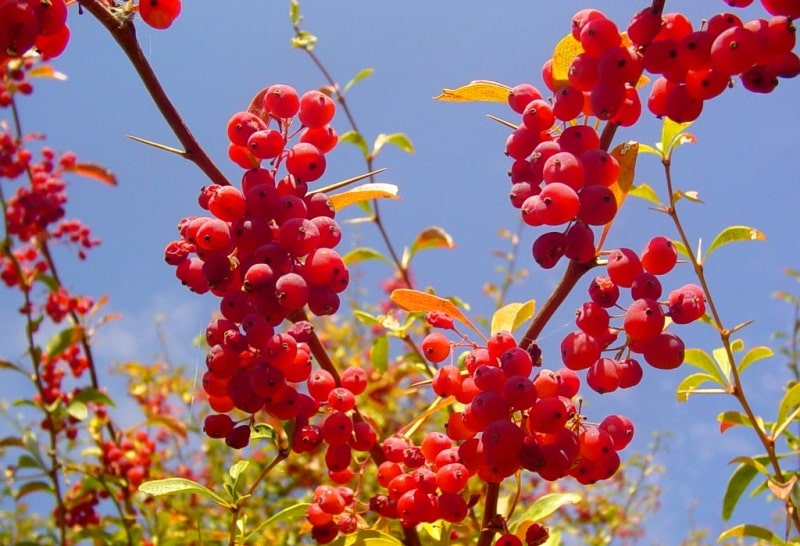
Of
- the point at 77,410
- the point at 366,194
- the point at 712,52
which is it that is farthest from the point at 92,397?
the point at 712,52

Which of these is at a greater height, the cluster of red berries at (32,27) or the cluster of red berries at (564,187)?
the cluster of red berries at (32,27)

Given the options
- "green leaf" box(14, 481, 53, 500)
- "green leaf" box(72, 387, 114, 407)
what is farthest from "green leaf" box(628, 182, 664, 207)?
"green leaf" box(14, 481, 53, 500)

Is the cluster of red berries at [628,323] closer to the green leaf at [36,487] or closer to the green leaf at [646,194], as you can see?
the green leaf at [646,194]

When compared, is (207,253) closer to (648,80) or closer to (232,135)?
(232,135)

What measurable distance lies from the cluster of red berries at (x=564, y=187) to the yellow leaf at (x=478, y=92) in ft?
0.49

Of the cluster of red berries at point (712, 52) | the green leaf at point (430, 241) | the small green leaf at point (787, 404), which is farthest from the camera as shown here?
the green leaf at point (430, 241)

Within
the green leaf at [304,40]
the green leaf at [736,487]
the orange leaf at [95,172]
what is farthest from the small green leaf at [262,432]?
the orange leaf at [95,172]

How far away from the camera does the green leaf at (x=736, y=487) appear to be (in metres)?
2.30

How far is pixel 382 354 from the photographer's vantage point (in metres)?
3.04

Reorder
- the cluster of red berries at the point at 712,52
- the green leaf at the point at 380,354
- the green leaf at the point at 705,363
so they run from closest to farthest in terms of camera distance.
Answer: the cluster of red berries at the point at 712,52 < the green leaf at the point at 705,363 < the green leaf at the point at 380,354

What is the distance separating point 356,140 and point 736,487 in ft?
8.15

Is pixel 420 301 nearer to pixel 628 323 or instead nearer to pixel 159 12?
pixel 628 323

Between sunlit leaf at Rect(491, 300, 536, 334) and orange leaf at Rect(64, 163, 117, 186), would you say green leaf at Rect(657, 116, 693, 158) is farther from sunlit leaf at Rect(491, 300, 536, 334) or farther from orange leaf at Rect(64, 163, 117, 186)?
orange leaf at Rect(64, 163, 117, 186)

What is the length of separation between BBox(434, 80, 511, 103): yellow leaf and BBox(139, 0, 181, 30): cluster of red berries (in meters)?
0.62
